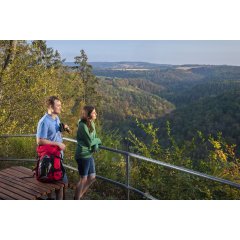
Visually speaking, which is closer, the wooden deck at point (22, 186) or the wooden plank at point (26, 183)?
the wooden deck at point (22, 186)

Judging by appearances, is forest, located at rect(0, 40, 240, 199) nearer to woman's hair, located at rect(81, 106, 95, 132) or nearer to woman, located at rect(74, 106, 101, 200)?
woman, located at rect(74, 106, 101, 200)

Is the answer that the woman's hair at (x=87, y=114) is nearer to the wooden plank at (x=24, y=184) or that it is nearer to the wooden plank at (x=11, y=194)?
the wooden plank at (x=24, y=184)

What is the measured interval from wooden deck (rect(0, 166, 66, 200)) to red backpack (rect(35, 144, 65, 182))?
0.08m

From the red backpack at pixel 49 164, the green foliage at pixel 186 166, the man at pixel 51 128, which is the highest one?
the man at pixel 51 128

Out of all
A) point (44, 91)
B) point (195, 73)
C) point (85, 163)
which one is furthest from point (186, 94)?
point (85, 163)

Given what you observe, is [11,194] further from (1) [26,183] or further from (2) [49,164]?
(2) [49,164]

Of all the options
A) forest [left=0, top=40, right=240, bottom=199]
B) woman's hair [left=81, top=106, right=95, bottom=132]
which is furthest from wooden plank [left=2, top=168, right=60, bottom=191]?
forest [left=0, top=40, right=240, bottom=199]

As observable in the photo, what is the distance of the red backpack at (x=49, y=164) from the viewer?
419cm

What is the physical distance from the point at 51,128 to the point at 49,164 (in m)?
0.40

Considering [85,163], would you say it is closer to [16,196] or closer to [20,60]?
[16,196]

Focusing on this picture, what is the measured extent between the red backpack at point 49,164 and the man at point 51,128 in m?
0.10

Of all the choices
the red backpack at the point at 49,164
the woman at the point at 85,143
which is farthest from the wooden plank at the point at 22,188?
the woman at the point at 85,143

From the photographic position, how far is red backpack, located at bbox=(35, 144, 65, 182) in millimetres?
4188

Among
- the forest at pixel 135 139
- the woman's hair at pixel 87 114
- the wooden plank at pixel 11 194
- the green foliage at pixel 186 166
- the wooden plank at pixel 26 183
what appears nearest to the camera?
the wooden plank at pixel 11 194
